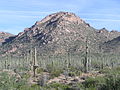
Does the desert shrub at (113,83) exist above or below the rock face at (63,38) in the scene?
below

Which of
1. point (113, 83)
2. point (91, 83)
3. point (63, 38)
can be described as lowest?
point (91, 83)

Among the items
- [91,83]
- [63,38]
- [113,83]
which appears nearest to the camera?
[113,83]

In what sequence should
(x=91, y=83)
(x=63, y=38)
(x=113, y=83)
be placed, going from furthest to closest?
1. (x=63, y=38)
2. (x=91, y=83)
3. (x=113, y=83)

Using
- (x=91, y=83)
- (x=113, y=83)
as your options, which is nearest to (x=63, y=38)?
(x=91, y=83)

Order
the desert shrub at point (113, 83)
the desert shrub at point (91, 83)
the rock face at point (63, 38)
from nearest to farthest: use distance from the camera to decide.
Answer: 1. the desert shrub at point (113, 83)
2. the desert shrub at point (91, 83)
3. the rock face at point (63, 38)

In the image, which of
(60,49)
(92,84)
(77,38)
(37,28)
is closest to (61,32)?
(77,38)

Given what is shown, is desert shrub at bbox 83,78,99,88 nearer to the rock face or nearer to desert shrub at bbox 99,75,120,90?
desert shrub at bbox 99,75,120,90

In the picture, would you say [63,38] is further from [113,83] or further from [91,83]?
[113,83]

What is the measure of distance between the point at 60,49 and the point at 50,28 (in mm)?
33795

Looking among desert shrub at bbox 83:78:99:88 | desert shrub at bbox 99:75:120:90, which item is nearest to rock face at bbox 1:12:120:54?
desert shrub at bbox 83:78:99:88

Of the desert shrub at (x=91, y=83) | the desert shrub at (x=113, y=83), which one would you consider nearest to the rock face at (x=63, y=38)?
the desert shrub at (x=91, y=83)

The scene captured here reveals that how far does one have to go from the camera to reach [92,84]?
82.4ft

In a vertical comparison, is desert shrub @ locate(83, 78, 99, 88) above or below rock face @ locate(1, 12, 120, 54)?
below

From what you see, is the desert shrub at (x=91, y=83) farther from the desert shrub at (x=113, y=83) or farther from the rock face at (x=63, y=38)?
the rock face at (x=63, y=38)
